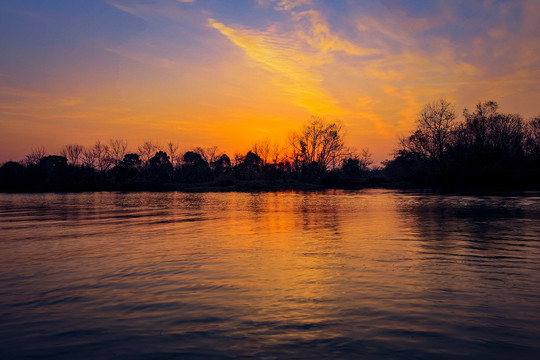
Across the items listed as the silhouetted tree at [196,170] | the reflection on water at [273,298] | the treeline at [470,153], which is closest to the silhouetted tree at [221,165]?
the silhouetted tree at [196,170]

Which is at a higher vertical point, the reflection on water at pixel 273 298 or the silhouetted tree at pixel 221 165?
Result: the silhouetted tree at pixel 221 165

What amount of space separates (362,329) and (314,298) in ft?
5.47

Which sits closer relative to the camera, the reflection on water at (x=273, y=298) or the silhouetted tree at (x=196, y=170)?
the reflection on water at (x=273, y=298)

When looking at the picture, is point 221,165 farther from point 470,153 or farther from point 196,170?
point 470,153

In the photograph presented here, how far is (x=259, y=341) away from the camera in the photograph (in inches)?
211

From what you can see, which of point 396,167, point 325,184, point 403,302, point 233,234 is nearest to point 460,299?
point 403,302

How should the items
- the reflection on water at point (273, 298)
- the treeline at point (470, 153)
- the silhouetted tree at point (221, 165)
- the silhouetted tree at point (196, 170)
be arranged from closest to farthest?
the reflection on water at point (273, 298) → the treeline at point (470, 153) → the silhouetted tree at point (196, 170) → the silhouetted tree at point (221, 165)

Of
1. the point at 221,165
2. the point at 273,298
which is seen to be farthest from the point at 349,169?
the point at 273,298

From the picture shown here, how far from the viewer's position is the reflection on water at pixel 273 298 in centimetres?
524

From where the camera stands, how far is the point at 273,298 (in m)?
7.35

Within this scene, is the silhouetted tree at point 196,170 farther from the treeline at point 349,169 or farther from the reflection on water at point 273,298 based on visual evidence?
the reflection on water at point 273,298

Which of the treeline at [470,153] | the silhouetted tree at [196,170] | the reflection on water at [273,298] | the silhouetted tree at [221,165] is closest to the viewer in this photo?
the reflection on water at [273,298]

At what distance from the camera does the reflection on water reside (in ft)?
17.2

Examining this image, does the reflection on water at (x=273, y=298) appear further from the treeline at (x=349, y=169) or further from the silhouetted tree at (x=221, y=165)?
the silhouetted tree at (x=221, y=165)
